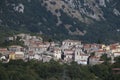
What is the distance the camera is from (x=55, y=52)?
14662 centimetres

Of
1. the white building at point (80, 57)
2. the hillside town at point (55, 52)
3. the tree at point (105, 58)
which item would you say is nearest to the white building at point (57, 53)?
the hillside town at point (55, 52)

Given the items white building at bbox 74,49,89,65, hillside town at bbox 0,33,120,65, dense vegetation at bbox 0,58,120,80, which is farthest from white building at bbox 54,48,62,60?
dense vegetation at bbox 0,58,120,80

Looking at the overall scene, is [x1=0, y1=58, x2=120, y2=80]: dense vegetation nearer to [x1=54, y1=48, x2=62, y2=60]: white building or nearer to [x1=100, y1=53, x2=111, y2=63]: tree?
[x1=100, y1=53, x2=111, y2=63]: tree

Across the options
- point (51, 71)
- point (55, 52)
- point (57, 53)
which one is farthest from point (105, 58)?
point (51, 71)

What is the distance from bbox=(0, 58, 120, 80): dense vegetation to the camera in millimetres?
113688

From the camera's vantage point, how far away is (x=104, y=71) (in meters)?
120

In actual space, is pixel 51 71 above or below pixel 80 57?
below

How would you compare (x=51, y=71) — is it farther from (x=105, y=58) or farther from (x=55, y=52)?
(x=55, y=52)

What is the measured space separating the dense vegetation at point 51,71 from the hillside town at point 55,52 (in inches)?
315

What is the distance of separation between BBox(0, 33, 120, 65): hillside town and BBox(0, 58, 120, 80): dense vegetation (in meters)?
8.01

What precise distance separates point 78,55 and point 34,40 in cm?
1557

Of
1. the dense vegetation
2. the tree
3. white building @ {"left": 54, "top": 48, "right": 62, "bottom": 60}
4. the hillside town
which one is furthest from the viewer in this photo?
white building @ {"left": 54, "top": 48, "right": 62, "bottom": 60}

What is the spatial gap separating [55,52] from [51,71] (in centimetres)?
2696

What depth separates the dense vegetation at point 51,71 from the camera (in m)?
114
